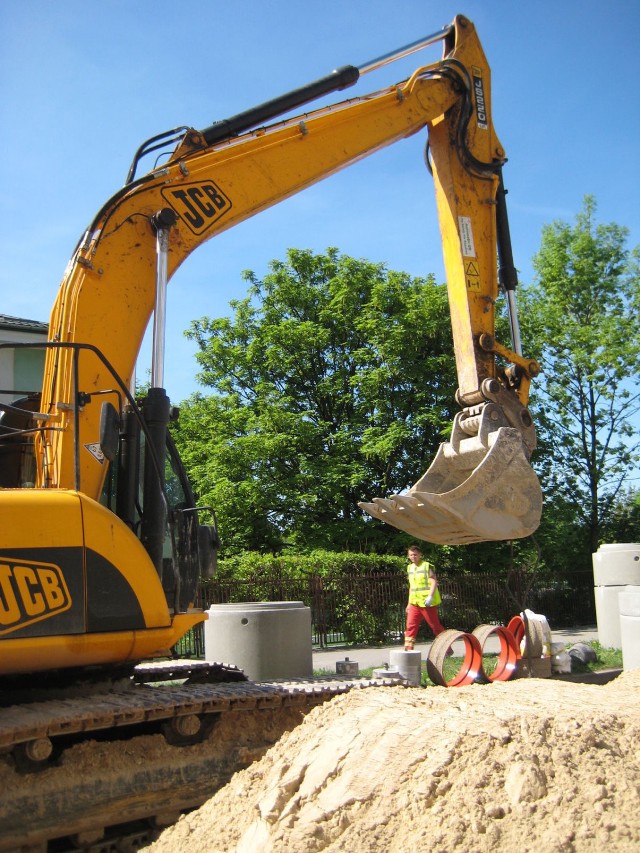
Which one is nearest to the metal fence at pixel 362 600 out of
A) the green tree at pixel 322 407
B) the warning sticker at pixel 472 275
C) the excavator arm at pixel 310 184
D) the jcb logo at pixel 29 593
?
the green tree at pixel 322 407

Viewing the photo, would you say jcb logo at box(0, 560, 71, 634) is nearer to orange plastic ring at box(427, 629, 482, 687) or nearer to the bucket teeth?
the bucket teeth

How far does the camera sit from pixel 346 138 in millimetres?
7742

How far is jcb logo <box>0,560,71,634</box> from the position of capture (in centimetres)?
475

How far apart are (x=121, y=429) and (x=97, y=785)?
221 cm

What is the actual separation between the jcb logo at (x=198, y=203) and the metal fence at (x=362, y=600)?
9.42 m

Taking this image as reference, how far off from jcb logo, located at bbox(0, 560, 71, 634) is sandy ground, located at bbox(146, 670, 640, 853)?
4.58 ft

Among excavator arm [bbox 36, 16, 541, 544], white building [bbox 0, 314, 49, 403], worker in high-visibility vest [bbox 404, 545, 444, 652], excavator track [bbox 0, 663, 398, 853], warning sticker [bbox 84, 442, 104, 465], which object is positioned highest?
white building [bbox 0, 314, 49, 403]

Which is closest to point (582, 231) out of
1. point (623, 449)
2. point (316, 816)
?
point (623, 449)

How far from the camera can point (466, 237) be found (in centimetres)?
822

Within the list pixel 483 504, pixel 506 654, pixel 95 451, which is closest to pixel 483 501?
pixel 483 504

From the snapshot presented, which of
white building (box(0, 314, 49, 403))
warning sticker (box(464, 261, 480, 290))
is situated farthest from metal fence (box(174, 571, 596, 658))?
warning sticker (box(464, 261, 480, 290))

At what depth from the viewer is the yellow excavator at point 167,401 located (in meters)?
5.00

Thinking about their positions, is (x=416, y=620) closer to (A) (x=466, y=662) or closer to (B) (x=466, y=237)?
(A) (x=466, y=662)

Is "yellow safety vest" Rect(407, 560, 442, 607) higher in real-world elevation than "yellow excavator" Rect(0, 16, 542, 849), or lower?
lower
